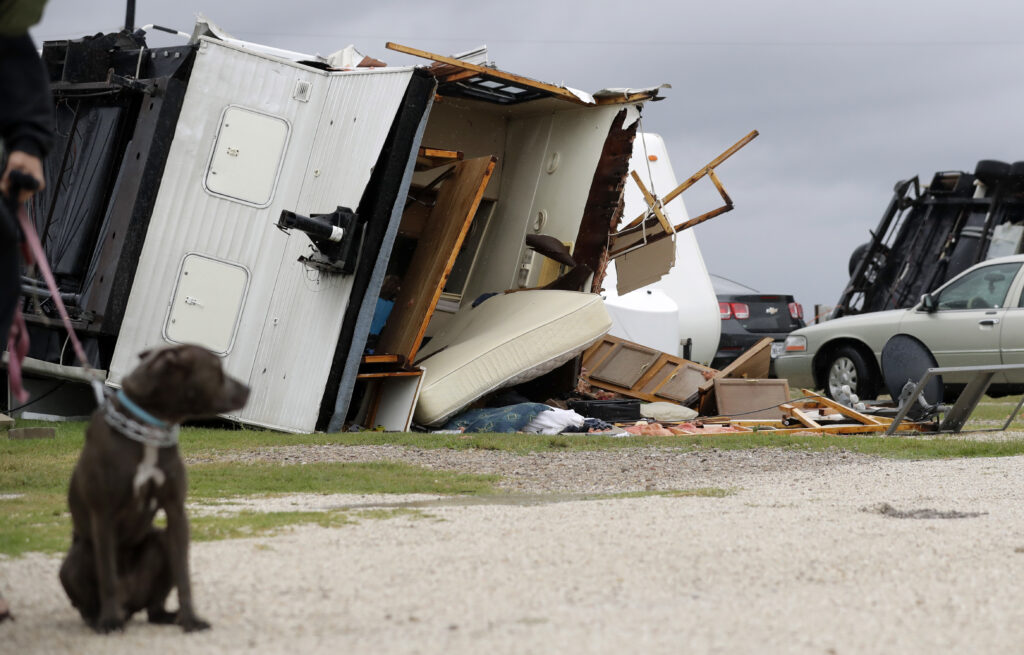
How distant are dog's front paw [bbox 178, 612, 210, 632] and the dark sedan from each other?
16.2m

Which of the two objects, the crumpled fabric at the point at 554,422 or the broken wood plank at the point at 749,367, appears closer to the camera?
the crumpled fabric at the point at 554,422

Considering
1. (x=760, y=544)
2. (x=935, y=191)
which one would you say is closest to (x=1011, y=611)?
(x=760, y=544)

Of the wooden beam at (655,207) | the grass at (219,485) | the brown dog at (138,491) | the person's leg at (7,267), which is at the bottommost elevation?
the grass at (219,485)

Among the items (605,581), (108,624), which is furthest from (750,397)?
(108,624)

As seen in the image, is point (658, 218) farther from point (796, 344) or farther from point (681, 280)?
point (681, 280)

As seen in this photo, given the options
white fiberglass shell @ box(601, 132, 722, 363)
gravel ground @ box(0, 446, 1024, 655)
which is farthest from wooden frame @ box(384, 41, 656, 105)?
gravel ground @ box(0, 446, 1024, 655)

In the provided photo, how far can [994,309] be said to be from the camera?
1371 centimetres

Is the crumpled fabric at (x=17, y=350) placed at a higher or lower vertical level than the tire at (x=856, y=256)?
lower

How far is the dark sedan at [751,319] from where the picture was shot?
1941 cm

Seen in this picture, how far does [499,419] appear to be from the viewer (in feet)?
37.4

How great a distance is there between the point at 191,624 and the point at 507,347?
833 centimetres

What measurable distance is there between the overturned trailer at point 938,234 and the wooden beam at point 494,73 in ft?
23.6

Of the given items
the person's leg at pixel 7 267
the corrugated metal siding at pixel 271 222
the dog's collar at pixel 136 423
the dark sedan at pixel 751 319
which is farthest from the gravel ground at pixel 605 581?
the dark sedan at pixel 751 319

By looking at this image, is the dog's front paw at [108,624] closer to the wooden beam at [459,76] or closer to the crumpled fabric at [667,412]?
the wooden beam at [459,76]
